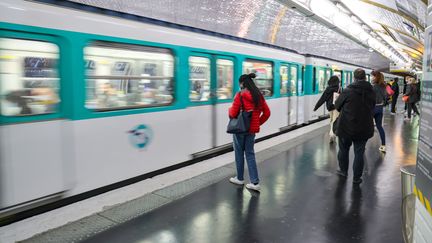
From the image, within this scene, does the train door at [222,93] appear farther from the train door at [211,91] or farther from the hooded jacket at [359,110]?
the hooded jacket at [359,110]

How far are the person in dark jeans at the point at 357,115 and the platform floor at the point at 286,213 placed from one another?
529 millimetres

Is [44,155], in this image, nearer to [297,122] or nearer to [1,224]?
[1,224]

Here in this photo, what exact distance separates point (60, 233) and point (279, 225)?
7.02 ft

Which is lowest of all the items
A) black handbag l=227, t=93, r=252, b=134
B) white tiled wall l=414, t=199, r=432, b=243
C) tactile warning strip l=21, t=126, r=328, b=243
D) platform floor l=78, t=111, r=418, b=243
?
platform floor l=78, t=111, r=418, b=243

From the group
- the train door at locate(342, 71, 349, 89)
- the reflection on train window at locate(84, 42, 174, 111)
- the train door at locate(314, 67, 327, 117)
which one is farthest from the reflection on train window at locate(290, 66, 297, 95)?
the reflection on train window at locate(84, 42, 174, 111)

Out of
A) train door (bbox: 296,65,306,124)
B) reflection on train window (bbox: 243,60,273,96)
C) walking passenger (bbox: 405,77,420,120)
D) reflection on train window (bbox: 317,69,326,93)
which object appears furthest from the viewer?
walking passenger (bbox: 405,77,420,120)

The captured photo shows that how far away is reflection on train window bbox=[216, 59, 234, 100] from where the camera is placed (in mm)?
6305

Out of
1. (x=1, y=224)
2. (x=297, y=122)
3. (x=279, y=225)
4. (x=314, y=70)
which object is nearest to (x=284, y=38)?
(x=314, y=70)

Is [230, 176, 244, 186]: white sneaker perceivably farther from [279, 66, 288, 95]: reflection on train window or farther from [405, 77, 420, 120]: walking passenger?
[405, 77, 420, 120]: walking passenger

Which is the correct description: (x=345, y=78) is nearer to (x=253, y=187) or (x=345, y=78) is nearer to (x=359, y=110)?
(x=359, y=110)

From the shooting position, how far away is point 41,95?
3.41m

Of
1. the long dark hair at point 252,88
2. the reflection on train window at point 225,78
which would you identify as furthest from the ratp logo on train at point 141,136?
the reflection on train window at point 225,78

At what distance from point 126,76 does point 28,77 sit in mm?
1249

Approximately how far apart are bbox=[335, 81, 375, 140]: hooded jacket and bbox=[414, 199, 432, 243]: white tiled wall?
294 cm
